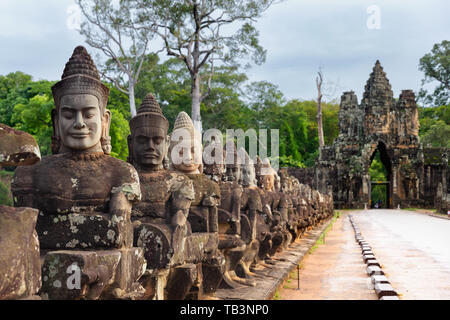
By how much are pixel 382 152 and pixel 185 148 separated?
4575 centimetres

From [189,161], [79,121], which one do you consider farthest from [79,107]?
[189,161]

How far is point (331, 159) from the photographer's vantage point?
48031 millimetres

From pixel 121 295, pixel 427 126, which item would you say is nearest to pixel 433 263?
pixel 121 295

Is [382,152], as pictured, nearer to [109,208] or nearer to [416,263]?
[416,263]

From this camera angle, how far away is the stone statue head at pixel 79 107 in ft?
13.4

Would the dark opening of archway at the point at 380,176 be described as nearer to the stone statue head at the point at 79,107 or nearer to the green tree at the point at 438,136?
the green tree at the point at 438,136

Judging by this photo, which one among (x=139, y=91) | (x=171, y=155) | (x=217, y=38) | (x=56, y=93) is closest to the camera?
(x=56, y=93)

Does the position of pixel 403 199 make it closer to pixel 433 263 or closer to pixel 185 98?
pixel 185 98

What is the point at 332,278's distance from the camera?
9133 millimetres

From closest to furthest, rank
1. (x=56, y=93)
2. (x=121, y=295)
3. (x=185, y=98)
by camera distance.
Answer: (x=121, y=295), (x=56, y=93), (x=185, y=98)

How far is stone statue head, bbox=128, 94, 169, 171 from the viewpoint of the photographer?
5.24m

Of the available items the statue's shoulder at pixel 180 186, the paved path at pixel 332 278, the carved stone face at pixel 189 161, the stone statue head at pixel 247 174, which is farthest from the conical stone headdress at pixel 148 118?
the stone statue head at pixel 247 174

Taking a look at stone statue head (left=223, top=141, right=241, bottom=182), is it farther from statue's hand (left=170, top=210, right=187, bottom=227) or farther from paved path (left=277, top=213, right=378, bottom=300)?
statue's hand (left=170, top=210, right=187, bottom=227)
